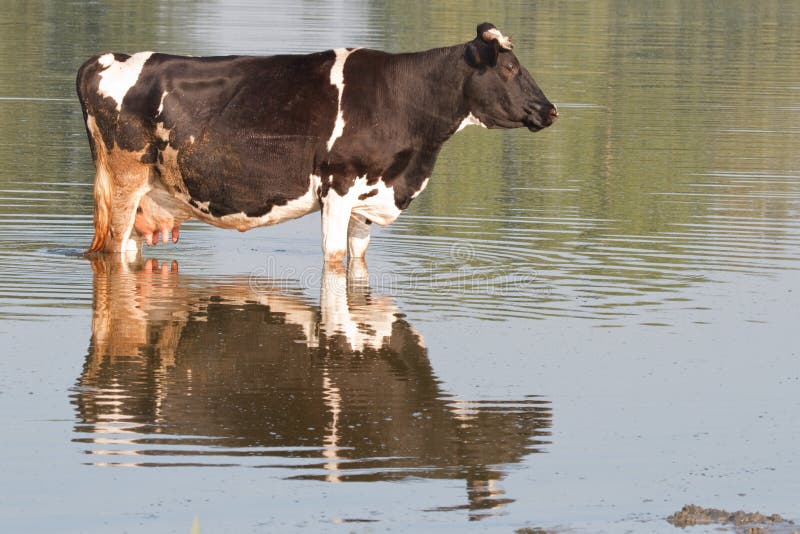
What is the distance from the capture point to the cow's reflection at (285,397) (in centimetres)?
835

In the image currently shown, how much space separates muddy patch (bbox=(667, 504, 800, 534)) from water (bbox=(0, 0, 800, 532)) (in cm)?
11

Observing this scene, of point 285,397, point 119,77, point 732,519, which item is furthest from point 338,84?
point 732,519

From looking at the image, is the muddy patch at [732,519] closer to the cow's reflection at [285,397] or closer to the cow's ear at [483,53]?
the cow's reflection at [285,397]

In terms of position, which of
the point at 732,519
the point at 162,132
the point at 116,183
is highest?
the point at 162,132

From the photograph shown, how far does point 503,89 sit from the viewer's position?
14000 mm

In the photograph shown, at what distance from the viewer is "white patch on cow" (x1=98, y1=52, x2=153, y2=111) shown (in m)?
14.2

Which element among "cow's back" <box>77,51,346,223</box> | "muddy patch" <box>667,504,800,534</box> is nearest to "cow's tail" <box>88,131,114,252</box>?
"cow's back" <box>77,51,346,223</box>

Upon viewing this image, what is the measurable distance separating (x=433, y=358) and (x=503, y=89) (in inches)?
150

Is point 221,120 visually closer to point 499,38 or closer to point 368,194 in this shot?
point 368,194

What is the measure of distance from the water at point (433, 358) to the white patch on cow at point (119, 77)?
4.54 ft

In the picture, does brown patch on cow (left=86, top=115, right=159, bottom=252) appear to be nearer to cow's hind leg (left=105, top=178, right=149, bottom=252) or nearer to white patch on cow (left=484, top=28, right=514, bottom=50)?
cow's hind leg (left=105, top=178, right=149, bottom=252)

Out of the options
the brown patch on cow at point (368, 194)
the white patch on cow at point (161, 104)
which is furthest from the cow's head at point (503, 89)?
the white patch on cow at point (161, 104)

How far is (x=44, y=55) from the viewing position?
127ft

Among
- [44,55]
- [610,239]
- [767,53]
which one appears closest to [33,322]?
[610,239]
